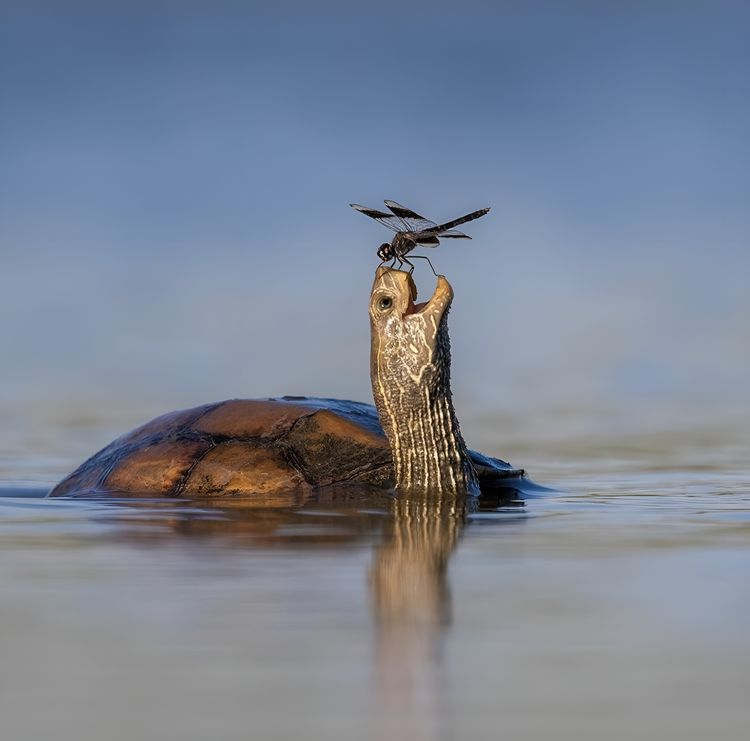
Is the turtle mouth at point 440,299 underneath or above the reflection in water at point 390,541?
above

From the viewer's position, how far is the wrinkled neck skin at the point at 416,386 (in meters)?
6.03

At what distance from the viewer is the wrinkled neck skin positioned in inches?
237

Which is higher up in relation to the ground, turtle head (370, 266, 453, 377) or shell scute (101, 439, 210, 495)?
turtle head (370, 266, 453, 377)

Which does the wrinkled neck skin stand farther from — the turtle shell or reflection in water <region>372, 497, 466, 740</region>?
reflection in water <region>372, 497, 466, 740</region>

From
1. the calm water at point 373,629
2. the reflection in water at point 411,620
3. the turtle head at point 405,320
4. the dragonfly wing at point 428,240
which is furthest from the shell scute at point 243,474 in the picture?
the reflection in water at point 411,620

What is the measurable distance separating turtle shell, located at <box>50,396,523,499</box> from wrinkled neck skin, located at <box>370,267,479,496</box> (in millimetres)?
275

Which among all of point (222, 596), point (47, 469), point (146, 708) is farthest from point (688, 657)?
point (47, 469)

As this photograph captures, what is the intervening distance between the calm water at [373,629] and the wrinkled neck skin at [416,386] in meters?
1.65

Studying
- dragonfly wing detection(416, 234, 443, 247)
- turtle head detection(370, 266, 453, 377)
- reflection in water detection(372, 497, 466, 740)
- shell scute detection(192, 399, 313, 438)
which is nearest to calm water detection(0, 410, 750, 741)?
reflection in water detection(372, 497, 466, 740)

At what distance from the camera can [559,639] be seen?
85.9 inches

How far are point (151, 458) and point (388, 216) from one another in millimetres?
1947

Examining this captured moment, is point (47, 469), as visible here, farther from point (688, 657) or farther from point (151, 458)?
point (688, 657)

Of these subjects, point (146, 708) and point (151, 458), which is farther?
point (151, 458)

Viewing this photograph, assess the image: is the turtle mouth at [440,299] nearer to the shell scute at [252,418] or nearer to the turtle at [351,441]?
the turtle at [351,441]
